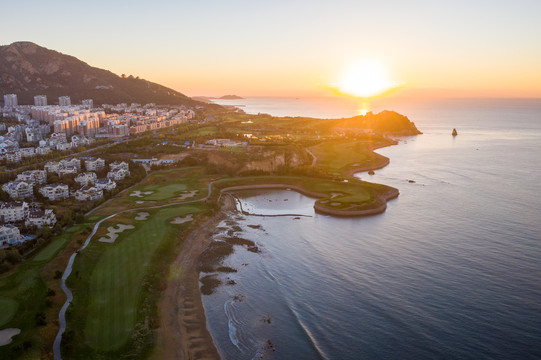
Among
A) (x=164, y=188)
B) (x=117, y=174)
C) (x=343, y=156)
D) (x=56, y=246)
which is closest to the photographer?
(x=56, y=246)

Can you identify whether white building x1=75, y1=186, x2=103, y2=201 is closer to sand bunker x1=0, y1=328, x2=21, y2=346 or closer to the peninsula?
the peninsula

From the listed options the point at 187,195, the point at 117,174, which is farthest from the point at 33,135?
the point at 187,195

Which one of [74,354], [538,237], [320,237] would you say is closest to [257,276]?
[320,237]

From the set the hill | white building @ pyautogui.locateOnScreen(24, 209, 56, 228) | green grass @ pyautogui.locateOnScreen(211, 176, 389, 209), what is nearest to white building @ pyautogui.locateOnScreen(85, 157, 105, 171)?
green grass @ pyautogui.locateOnScreen(211, 176, 389, 209)

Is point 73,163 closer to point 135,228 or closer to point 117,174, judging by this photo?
point 117,174

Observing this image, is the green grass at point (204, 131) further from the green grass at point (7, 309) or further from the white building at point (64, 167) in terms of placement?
the green grass at point (7, 309)

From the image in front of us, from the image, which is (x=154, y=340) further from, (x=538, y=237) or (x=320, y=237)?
(x=538, y=237)

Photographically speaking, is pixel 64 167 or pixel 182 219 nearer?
pixel 182 219
